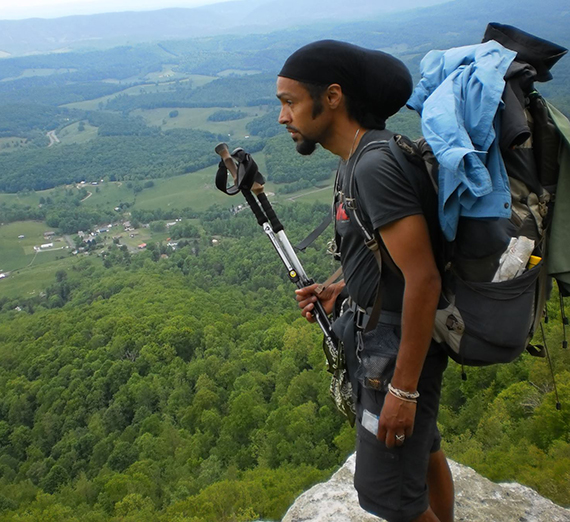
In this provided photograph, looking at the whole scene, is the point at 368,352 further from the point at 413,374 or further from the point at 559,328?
the point at 559,328

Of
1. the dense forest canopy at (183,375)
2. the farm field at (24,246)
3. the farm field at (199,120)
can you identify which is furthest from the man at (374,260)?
the farm field at (199,120)

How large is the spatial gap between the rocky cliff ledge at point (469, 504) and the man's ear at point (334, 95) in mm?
3272

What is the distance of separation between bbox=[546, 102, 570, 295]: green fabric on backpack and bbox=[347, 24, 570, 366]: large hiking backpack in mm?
26

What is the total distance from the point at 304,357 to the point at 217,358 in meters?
6.59

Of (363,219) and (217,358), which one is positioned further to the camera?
(217,358)

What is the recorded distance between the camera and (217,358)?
31.2 m

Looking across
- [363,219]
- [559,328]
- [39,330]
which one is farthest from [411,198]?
[39,330]

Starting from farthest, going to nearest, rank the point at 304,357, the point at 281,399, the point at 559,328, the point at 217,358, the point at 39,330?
the point at 39,330
the point at 217,358
the point at 304,357
the point at 281,399
the point at 559,328

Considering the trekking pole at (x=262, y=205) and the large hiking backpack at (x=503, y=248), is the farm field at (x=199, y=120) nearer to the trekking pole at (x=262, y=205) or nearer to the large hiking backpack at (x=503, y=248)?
the trekking pole at (x=262, y=205)

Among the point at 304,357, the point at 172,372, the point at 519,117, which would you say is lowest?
the point at 172,372

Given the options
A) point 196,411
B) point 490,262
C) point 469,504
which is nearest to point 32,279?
point 196,411

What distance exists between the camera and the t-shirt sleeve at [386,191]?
1.97 metres

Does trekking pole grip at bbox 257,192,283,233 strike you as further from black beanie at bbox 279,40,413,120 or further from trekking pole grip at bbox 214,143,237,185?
black beanie at bbox 279,40,413,120

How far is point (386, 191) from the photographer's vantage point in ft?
6.50
